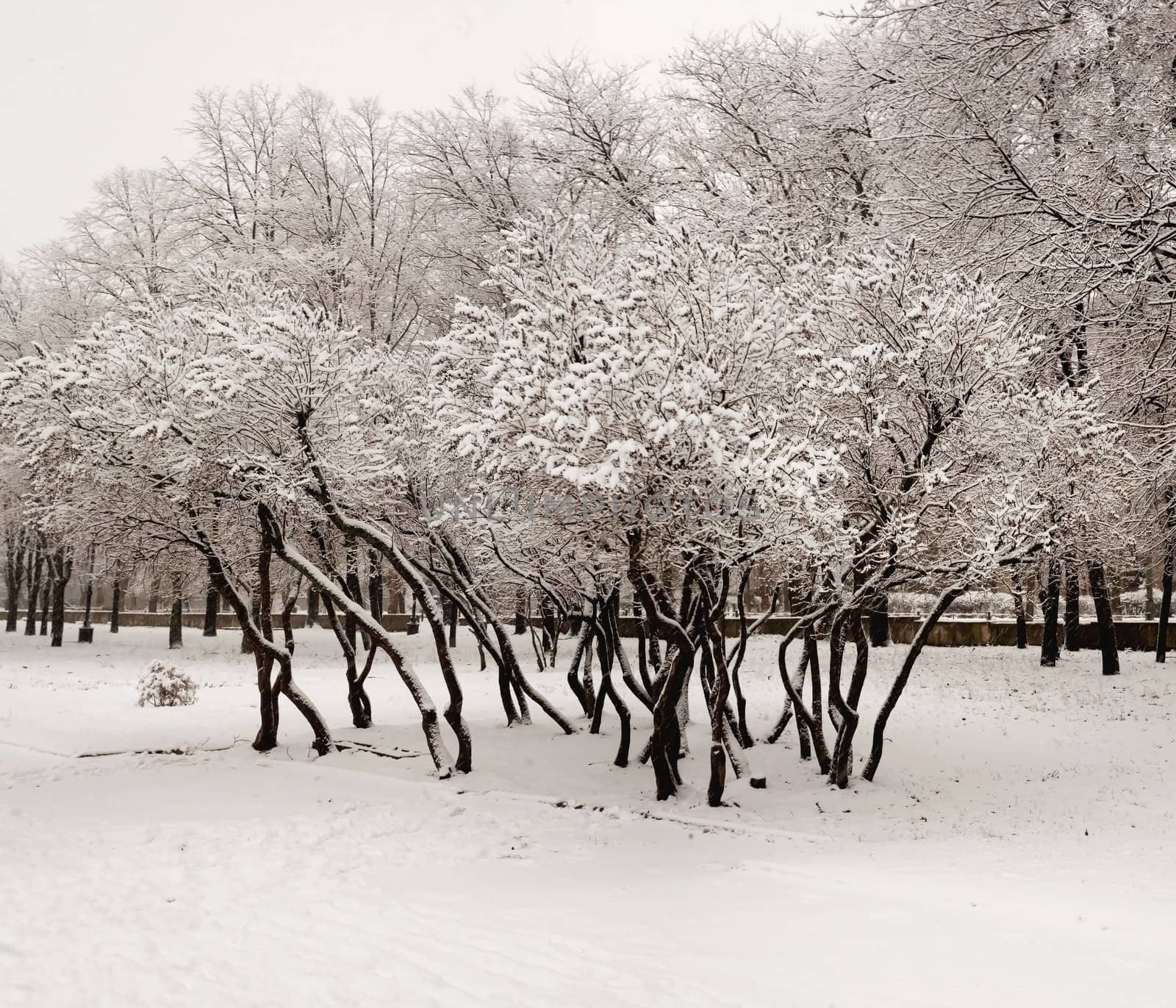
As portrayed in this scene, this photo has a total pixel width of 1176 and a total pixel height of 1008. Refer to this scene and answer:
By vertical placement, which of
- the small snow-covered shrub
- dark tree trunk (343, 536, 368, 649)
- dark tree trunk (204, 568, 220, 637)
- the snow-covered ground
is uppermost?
dark tree trunk (343, 536, 368, 649)

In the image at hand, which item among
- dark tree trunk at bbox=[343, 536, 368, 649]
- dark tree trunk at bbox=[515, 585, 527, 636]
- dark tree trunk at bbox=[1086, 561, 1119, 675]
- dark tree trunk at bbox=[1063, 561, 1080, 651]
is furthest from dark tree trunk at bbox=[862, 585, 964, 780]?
dark tree trunk at bbox=[343, 536, 368, 649]

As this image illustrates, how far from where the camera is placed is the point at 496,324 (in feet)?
32.0

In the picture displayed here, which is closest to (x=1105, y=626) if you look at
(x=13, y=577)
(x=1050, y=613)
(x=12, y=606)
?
(x=1050, y=613)

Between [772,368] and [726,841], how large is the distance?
16.5 ft

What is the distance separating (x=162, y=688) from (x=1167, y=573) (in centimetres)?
1966

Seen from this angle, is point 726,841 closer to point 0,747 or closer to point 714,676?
point 714,676

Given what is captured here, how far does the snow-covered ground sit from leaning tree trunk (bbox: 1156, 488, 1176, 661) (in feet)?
8.10

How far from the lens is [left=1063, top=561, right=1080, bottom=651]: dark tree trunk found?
17.4m

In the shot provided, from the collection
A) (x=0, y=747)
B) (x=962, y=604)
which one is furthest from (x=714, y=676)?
(x=962, y=604)

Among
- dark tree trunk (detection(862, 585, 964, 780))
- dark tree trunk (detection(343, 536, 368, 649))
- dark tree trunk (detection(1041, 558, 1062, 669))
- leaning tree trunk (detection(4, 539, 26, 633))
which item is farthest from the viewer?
leaning tree trunk (detection(4, 539, 26, 633))

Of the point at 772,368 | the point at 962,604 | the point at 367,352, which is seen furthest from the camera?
the point at 962,604

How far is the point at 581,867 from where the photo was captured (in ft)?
28.0

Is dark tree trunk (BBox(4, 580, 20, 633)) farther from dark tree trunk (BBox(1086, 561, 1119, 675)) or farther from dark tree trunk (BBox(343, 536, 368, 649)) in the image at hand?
dark tree trunk (BBox(1086, 561, 1119, 675))

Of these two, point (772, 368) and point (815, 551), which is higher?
point (772, 368)
